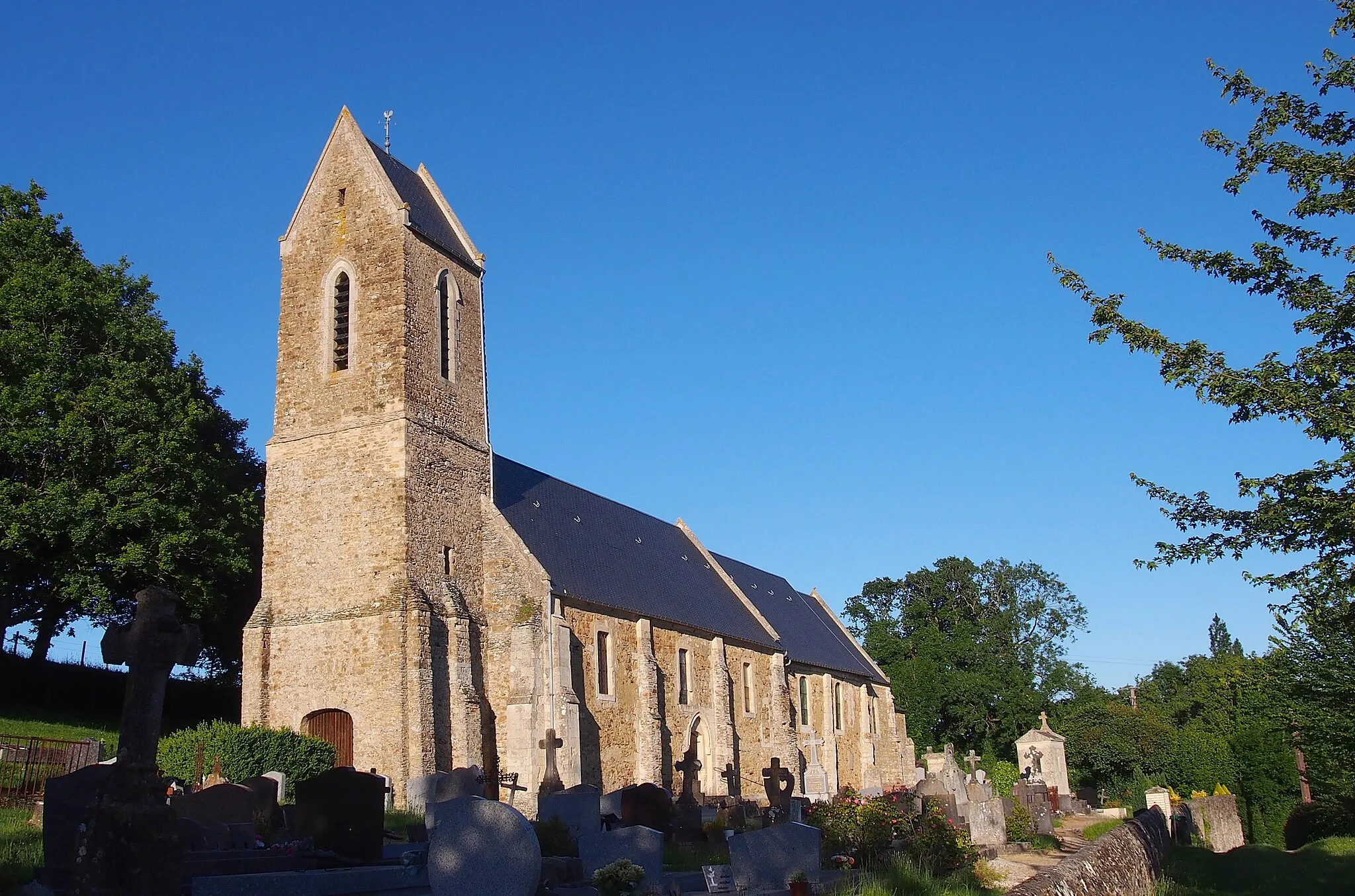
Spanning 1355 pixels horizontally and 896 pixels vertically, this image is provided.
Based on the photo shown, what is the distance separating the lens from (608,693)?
28.0 meters

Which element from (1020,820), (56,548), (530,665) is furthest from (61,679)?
(1020,820)

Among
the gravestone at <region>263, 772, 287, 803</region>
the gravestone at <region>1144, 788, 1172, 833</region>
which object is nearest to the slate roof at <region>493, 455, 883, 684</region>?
the gravestone at <region>263, 772, 287, 803</region>

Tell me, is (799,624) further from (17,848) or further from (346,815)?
(17,848)

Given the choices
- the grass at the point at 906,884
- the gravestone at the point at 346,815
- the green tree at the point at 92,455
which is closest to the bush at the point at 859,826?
the grass at the point at 906,884

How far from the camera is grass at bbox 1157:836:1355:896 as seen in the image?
17984 millimetres

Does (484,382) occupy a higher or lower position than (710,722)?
higher

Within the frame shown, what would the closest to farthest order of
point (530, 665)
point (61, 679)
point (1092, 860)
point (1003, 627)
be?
point (1092, 860) → point (530, 665) → point (61, 679) → point (1003, 627)

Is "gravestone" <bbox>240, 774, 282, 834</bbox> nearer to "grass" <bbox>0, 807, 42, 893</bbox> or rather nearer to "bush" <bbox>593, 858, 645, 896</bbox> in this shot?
"grass" <bbox>0, 807, 42, 893</bbox>

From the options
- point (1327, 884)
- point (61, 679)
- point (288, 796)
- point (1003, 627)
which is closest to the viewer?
point (1327, 884)

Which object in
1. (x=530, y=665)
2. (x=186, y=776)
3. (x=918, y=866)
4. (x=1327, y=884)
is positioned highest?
(x=530, y=665)

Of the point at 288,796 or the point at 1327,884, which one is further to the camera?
the point at 288,796

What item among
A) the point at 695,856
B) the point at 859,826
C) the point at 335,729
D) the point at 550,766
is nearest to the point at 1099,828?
the point at 550,766

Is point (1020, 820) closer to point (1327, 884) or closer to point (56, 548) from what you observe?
point (1327, 884)

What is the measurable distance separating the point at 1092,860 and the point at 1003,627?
4901 centimetres
